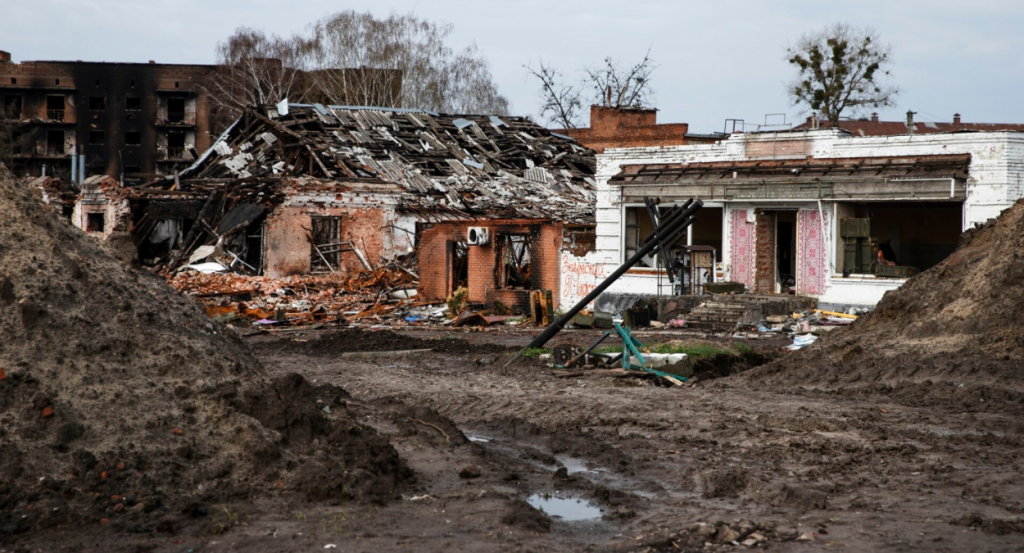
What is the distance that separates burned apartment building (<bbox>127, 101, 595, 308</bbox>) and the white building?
2.11 m

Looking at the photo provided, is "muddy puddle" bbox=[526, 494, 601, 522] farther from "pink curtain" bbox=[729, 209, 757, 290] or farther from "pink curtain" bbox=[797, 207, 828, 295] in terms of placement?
"pink curtain" bbox=[729, 209, 757, 290]

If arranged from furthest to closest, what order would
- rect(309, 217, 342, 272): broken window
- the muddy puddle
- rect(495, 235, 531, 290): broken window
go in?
rect(309, 217, 342, 272): broken window
rect(495, 235, 531, 290): broken window
the muddy puddle

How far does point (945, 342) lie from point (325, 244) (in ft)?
74.2

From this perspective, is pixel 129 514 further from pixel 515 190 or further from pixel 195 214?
pixel 515 190

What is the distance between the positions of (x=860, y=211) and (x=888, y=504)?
1786 cm

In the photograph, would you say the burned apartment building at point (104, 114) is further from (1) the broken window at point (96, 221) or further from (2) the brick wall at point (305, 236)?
(2) the brick wall at point (305, 236)

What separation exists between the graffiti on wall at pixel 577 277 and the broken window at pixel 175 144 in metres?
47.1

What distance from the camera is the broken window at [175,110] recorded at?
6612 cm

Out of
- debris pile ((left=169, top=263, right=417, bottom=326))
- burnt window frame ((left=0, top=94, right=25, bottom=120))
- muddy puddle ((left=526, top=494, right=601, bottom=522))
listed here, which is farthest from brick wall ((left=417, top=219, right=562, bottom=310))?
burnt window frame ((left=0, top=94, right=25, bottom=120))

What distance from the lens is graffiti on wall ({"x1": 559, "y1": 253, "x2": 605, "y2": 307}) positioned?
26375mm

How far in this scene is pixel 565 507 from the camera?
7.39m

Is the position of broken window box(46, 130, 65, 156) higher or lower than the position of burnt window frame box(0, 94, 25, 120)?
lower

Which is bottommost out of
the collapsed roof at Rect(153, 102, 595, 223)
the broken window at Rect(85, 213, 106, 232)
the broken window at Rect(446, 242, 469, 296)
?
the broken window at Rect(446, 242, 469, 296)

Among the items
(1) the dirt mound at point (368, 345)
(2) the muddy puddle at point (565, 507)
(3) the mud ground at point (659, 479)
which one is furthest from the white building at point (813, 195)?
(2) the muddy puddle at point (565, 507)
